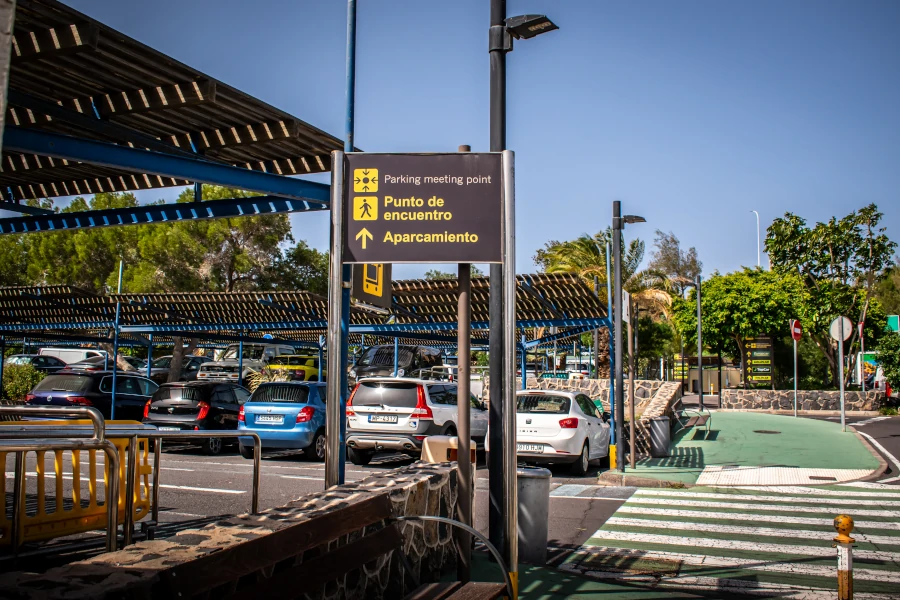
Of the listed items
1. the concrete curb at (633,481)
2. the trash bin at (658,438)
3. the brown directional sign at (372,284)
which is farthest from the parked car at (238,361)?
the brown directional sign at (372,284)

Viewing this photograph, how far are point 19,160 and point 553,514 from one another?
304 inches

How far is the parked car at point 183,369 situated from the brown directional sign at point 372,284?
99.2 ft

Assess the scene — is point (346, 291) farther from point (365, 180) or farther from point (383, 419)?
point (383, 419)

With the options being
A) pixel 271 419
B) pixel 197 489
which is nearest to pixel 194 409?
pixel 271 419

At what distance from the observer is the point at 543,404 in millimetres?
15016

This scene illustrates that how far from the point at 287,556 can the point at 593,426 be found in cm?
1240

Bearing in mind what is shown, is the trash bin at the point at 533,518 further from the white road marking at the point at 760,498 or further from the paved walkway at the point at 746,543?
the white road marking at the point at 760,498

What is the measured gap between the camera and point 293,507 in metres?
4.53

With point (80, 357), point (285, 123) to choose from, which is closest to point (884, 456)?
point (285, 123)

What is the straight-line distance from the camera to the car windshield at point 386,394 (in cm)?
1503

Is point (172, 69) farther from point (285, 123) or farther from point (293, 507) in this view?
point (293, 507)

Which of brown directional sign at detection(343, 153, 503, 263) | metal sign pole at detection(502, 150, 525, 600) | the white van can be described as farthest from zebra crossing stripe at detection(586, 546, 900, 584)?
the white van

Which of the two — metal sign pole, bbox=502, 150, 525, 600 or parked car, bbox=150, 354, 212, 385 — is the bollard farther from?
parked car, bbox=150, 354, 212, 385

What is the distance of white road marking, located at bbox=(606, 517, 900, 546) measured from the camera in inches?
345
